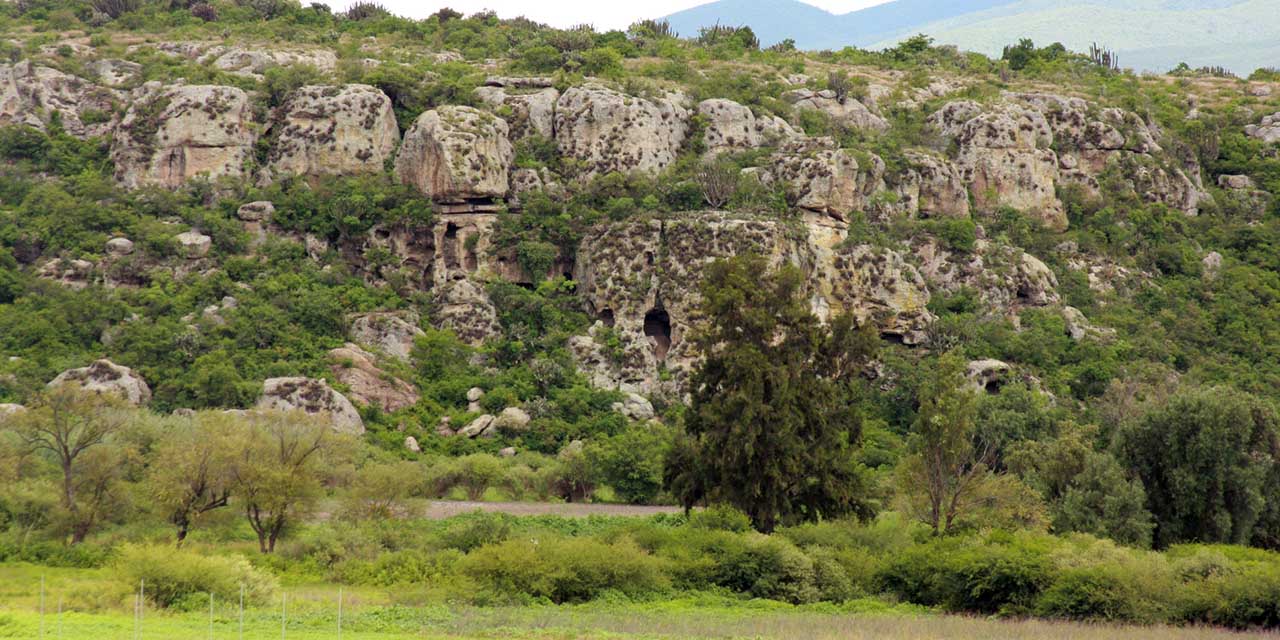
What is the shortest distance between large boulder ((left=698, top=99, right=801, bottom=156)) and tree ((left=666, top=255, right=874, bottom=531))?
33319mm

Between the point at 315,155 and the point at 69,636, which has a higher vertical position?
the point at 315,155

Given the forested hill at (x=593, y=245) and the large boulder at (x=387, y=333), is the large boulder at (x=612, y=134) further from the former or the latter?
the large boulder at (x=387, y=333)

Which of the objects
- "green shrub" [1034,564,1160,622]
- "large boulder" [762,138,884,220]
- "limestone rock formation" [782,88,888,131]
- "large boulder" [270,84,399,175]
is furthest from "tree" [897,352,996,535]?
"limestone rock formation" [782,88,888,131]

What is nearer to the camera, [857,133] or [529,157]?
[529,157]

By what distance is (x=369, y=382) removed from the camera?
67.6m

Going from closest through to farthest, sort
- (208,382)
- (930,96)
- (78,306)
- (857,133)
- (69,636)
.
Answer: (69,636) → (208,382) → (78,306) → (857,133) → (930,96)

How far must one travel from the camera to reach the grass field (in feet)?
111

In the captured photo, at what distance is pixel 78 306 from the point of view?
226ft

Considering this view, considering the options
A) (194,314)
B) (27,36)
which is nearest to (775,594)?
(194,314)

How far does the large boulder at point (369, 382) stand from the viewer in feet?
219

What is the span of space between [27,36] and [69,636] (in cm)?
7004

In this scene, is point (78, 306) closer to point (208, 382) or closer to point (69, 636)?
point (208, 382)

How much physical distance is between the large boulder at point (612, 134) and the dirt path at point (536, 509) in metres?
25.8

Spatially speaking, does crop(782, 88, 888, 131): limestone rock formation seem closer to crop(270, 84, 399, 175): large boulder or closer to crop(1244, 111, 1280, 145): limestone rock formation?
crop(1244, 111, 1280, 145): limestone rock formation
